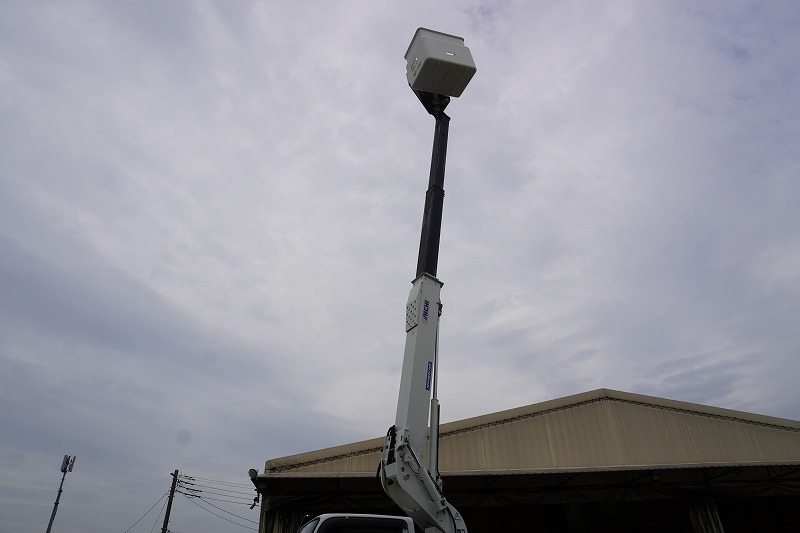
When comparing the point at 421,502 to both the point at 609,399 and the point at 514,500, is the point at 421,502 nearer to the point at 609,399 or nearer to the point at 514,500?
the point at 514,500

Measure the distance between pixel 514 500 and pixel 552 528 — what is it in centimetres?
588

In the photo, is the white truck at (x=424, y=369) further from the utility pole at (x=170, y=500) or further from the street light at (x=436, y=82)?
the utility pole at (x=170, y=500)

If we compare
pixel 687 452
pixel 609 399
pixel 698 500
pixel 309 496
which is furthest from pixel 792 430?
pixel 309 496

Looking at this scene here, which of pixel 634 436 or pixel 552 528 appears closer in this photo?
pixel 634 436

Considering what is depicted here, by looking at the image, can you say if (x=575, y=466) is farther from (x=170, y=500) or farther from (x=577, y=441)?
(x=170, y=500)

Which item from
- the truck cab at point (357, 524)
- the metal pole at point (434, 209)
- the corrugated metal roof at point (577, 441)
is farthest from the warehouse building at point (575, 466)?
the metal pole at point (434, 209)

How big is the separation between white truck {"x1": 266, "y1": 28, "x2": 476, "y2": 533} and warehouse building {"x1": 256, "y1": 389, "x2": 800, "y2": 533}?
6.79 metres

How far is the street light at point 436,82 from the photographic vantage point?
7410 millimetres

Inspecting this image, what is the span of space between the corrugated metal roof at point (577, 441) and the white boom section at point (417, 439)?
7.68 meters

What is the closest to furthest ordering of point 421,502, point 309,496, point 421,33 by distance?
point 421,502, point 421,33, point 309,496

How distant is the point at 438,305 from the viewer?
275 inches

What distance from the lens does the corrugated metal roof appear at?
1391 cm

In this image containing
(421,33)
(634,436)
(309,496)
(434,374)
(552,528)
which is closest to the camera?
(434,374)

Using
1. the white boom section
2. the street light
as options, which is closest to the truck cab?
the white boom section
